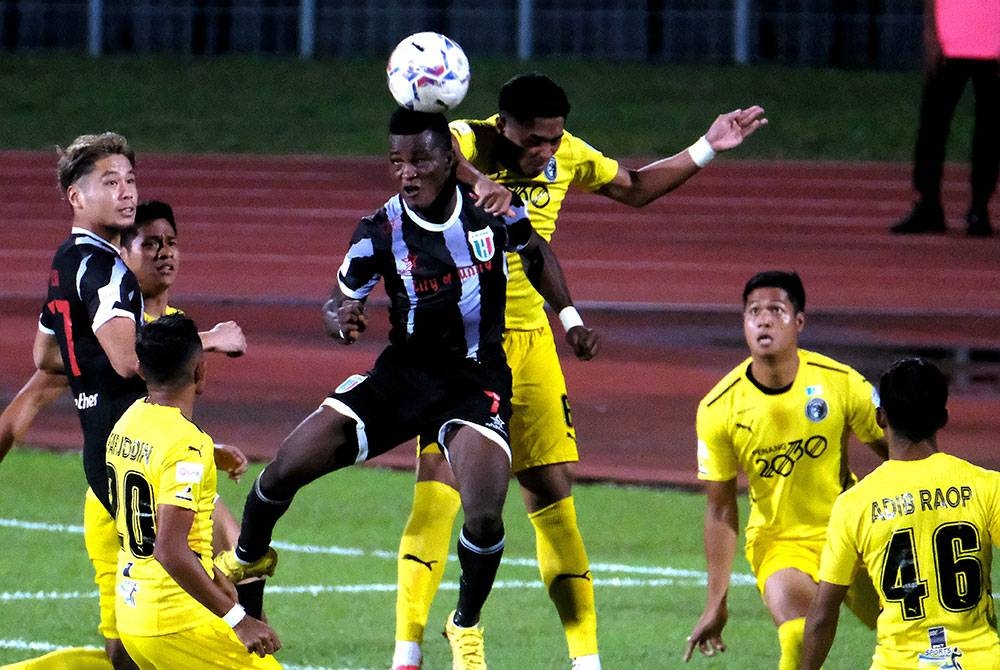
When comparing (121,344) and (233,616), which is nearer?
(233,616)

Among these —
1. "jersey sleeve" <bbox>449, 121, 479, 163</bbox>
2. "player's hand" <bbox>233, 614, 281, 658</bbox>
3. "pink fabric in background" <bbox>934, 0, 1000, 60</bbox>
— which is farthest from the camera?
"pink fabric in background" <bbox>934, 0, 1000, 60</bbox>

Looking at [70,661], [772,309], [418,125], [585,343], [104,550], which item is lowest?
[70,661]

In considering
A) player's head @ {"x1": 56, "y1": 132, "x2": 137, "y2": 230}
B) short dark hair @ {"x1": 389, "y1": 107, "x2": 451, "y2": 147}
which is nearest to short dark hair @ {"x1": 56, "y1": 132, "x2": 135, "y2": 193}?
→ player's head @ {"x1": 56, "y1": 132, "x2": 137, "y2": 230}

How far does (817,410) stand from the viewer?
24.2 ft

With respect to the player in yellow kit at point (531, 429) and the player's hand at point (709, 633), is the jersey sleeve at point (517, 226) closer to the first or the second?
the player in yellow kit at point (531, 429)

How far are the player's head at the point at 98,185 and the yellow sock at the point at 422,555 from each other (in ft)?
5.38

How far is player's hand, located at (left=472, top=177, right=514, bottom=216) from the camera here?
6.95 meters

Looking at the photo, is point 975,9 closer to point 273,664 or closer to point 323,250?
point 323,250

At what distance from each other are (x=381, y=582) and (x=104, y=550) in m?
2.85

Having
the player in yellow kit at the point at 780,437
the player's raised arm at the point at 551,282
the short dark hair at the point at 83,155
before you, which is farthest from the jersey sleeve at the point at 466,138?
the short dark hair at the point at 83,155

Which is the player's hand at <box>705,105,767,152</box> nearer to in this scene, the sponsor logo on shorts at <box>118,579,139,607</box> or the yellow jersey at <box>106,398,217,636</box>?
the yellow jersey at <box>106,398,217,636</box>

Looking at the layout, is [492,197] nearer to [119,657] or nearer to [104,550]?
[104,550]

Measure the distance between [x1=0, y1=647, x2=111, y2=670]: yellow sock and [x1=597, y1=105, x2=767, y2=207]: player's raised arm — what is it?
2899 mm

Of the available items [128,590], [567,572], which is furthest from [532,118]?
[128,590]
